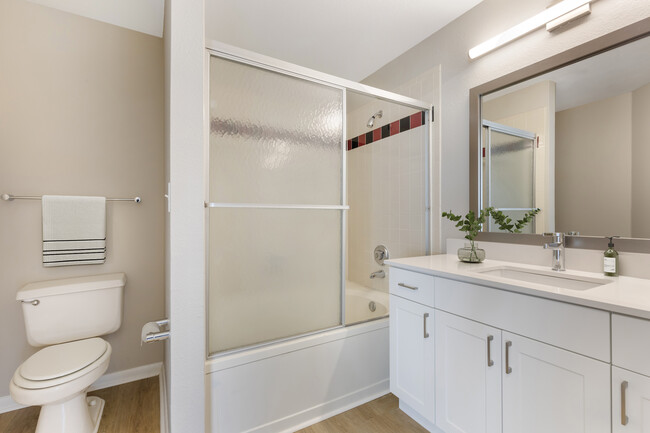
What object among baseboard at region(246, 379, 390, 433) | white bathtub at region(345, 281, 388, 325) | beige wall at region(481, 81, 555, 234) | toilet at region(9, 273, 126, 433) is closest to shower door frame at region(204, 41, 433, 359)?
white bathtub at region(345, 281, 388, 325)

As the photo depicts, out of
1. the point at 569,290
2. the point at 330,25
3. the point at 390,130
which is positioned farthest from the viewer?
the point at 390,130

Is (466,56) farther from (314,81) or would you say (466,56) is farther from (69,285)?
(69,285)

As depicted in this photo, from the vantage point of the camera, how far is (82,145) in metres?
1.96

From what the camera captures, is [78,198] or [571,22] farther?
[78,198]

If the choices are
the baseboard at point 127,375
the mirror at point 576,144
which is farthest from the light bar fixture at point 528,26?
the baseboard at point 127,375

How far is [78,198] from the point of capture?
1.88m

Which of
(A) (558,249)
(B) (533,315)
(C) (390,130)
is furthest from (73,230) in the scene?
(A) (558,249)

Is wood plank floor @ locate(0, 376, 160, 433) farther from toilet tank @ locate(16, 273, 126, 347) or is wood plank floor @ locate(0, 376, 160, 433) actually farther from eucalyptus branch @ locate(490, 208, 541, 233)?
eucalyptus branch @ locate(490, 208, 541, 233)

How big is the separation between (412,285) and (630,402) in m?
0.83

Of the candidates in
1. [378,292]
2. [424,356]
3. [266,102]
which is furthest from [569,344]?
[266,102]

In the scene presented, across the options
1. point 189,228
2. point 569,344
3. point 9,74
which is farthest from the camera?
point 9,74

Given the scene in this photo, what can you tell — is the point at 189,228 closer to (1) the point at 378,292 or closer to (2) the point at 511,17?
(1) the point at 378,292

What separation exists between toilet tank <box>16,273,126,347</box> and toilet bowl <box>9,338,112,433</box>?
0.44 ft

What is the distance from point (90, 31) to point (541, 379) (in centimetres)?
317
